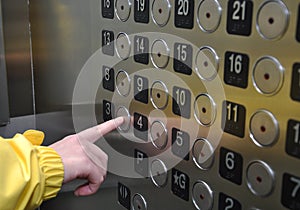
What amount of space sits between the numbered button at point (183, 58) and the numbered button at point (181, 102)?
18 millimetres

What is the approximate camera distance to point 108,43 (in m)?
0.54

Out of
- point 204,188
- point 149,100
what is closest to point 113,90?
point 149,100

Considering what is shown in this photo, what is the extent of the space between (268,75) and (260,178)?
0.26 ft

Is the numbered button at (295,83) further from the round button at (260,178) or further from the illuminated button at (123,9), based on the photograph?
the illuminated button at (123,9)

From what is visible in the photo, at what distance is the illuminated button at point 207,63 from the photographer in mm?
386

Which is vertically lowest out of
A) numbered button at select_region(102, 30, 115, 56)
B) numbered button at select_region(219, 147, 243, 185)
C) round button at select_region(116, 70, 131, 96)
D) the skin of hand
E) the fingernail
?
the skin of hand

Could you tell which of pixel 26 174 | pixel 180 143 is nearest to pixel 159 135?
pixel 180 143

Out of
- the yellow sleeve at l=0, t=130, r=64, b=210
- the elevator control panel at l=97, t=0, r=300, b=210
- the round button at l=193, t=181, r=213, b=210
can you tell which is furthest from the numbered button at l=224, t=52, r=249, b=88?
the yellow sleeve at l=0, t=130, r=64, b=210

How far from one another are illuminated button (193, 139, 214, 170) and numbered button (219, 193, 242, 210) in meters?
0.03

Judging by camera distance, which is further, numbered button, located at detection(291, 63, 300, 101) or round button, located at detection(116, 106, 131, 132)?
round button, located at detection(116, 106, 131, 132)

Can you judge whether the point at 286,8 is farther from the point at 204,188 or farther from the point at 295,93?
the point at 204,188

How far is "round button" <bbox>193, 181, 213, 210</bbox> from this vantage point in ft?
1.37

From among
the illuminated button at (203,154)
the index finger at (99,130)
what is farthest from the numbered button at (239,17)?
the index finger at (99,130)

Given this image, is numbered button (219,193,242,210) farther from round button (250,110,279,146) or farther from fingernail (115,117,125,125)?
fingernail (115,117,125,125)
